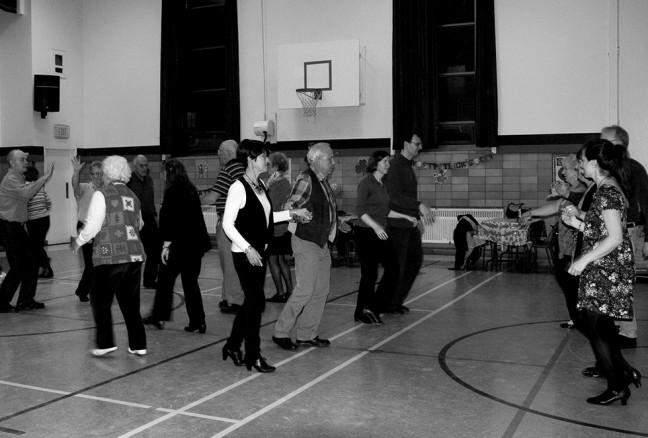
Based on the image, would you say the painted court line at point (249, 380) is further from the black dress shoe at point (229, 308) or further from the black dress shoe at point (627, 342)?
the black dress shoe at point (627, 342)

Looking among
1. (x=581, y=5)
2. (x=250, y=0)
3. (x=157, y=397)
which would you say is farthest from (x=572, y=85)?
(x=157, y=397)

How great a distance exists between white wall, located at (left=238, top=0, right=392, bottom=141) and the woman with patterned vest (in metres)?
8.54

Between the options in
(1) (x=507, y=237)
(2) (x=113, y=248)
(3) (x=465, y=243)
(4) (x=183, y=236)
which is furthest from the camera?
(3) (x=465, y=243)

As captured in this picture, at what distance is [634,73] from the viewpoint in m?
11.8

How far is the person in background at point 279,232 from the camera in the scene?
26.1 ft

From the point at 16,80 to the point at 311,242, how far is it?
37.6 feet

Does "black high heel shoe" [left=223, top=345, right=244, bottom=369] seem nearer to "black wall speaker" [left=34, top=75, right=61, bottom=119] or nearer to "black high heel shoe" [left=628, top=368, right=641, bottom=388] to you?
"black high heel shoe" [left=628, top=368, right=641, bottom=388]

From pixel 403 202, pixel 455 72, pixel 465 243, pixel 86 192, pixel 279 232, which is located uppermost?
pixel 455 72

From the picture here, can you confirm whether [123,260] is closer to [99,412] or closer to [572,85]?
[99,412]

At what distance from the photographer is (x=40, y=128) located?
14969 mm

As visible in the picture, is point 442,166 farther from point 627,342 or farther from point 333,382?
point 333,382

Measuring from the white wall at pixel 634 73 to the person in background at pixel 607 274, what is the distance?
26.8 feet

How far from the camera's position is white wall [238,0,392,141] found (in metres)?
13.5

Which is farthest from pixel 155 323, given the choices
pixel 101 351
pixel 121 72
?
pixel 121 72
